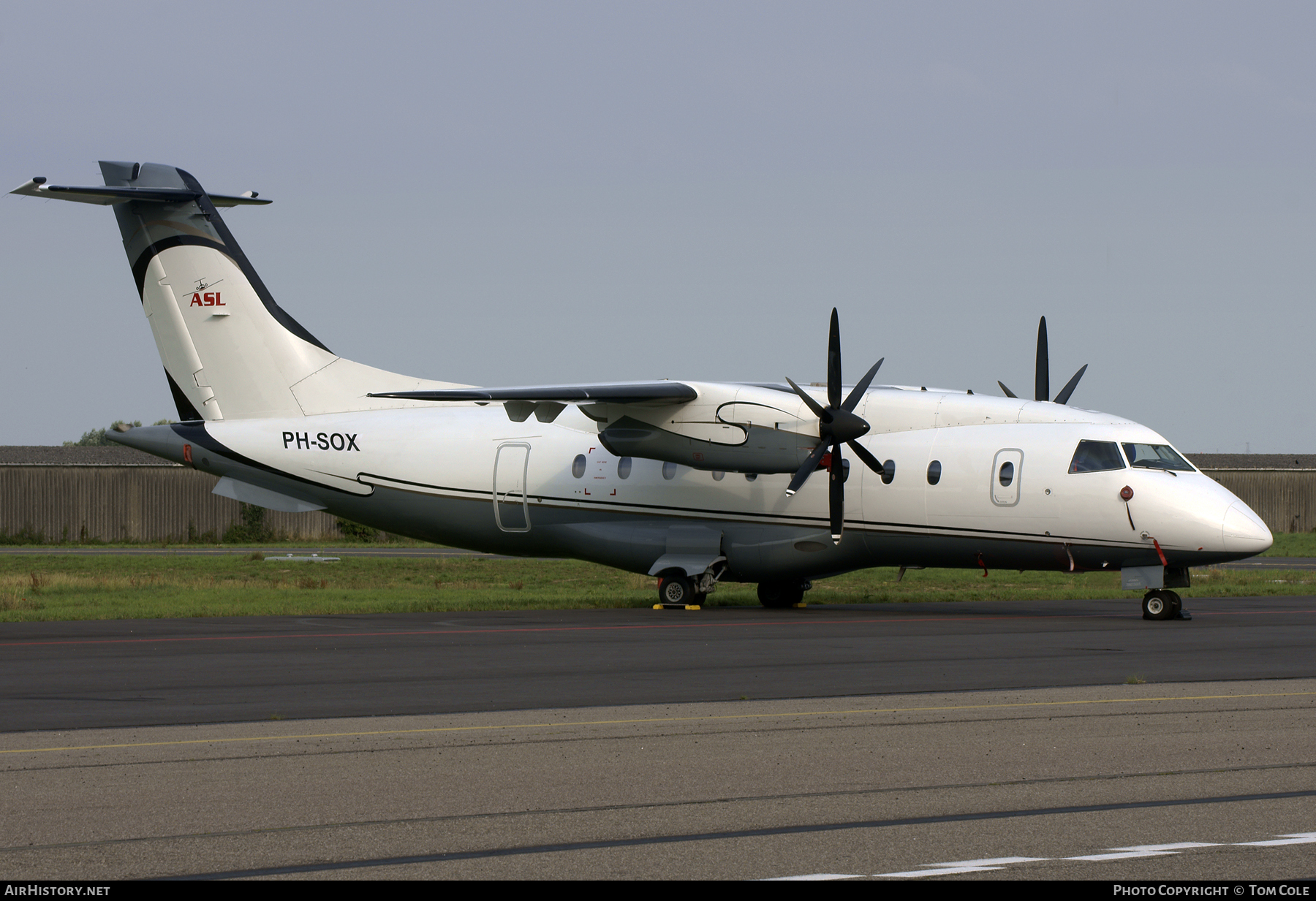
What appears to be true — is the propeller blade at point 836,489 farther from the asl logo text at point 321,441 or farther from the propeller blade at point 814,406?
the asl logo text at point 321,441

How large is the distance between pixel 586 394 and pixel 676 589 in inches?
176

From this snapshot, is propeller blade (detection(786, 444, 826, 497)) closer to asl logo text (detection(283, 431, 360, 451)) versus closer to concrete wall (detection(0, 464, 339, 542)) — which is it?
asl logo text (detection(283, 431, 360, 451))

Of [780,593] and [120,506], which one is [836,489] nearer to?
[780,593]

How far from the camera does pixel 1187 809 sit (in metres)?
7.91

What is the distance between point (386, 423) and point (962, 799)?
2207 cm

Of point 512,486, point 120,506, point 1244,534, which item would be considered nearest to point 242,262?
point 512,486

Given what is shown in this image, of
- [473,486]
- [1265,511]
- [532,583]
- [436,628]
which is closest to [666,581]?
[473,486]

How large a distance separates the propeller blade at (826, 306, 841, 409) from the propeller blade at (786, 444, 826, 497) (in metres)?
0.95

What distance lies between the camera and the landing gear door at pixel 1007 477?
24.1 meters

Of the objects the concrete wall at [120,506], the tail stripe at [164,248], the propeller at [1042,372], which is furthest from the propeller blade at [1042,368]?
the concrete wall at [120,506]

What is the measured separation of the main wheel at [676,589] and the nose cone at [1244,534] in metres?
9.69

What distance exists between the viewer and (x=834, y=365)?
25.0 meters

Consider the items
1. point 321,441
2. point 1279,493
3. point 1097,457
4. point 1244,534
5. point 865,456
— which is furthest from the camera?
point 1279,493

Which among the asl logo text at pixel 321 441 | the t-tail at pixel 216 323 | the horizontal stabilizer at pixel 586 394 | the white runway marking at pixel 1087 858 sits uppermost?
the t-tail at pixel 216 323
